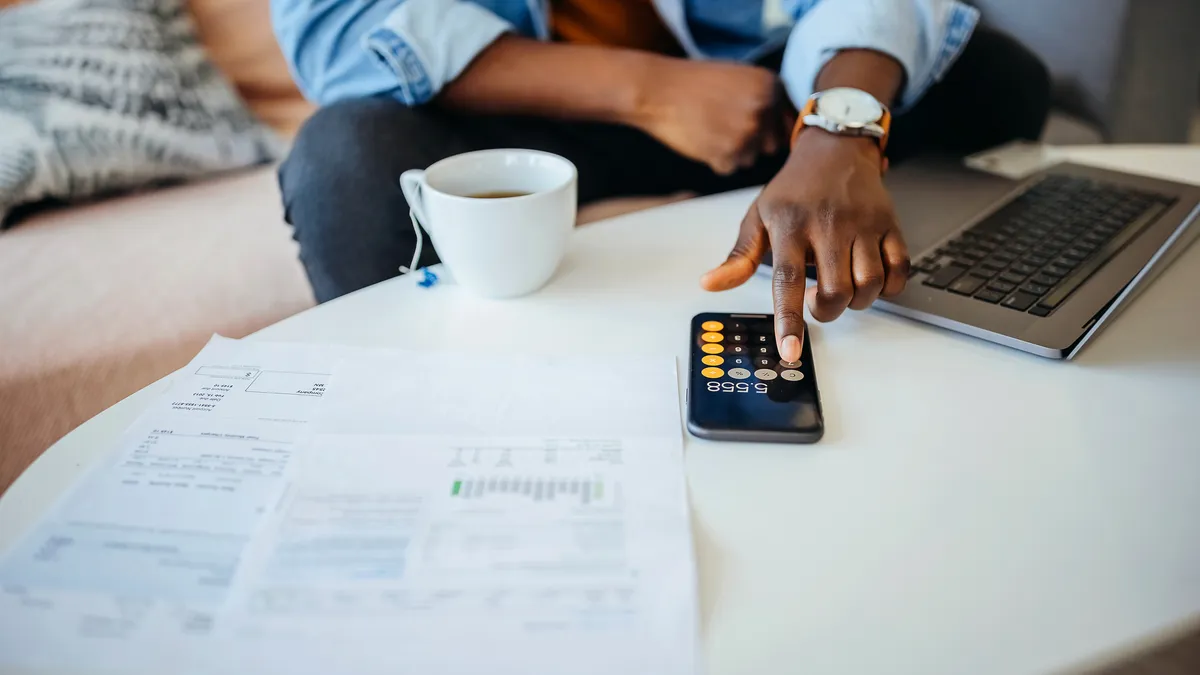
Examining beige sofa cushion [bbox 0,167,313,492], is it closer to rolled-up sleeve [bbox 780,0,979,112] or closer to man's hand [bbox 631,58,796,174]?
man's hand [bbox 631,58,796,174]

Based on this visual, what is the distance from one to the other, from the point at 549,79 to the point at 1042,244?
18.1 inches

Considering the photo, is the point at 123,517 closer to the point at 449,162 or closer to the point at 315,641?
the point at 315,641

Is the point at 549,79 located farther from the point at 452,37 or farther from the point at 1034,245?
the point at 1034,245

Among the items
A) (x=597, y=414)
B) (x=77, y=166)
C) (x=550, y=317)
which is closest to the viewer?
(x=597, y=414)

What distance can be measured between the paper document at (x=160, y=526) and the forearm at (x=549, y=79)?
15.6 inches

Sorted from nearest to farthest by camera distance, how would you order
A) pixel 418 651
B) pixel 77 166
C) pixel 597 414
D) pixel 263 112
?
pixel 418 651 < pixel 597 414 < pixel 77 166 < pixel 263 112

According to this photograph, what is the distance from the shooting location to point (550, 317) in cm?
55

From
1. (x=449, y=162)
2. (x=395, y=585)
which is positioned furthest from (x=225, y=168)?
(x=395, y=585)

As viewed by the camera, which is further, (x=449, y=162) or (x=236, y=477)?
(x=449, y=162)

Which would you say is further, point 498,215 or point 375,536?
point 498,215

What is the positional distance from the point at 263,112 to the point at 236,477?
3.35 ft

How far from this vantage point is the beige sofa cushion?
2.45 ft

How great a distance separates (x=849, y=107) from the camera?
2.16ft

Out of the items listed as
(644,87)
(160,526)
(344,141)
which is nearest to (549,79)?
(644,87)
